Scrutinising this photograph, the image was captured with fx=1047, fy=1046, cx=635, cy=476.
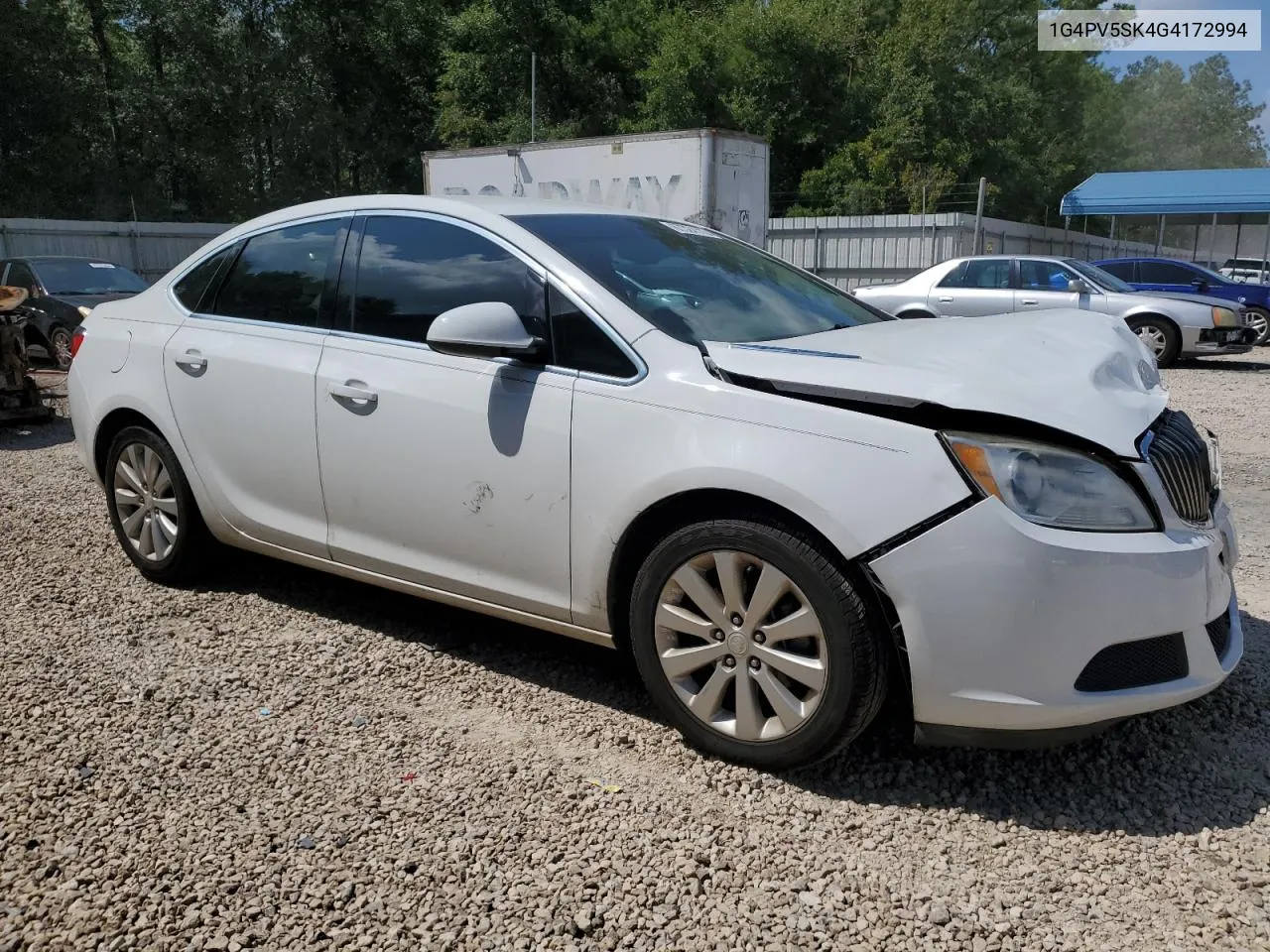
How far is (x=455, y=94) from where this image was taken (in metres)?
36.8

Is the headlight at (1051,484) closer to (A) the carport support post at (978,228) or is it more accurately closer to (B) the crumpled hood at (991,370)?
(B) the crumpled hood at (991,370)

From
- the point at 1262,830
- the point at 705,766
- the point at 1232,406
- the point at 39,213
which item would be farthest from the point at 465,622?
the point at 39,213

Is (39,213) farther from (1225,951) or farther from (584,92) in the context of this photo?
(1225,951)

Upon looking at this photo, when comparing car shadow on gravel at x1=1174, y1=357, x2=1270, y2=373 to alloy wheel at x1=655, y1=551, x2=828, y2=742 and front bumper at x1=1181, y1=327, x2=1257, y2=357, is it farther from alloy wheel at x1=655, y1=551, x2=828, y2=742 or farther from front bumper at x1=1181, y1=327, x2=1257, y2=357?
alloy wheel at x1=655, y1=551, x2=828, y2=742

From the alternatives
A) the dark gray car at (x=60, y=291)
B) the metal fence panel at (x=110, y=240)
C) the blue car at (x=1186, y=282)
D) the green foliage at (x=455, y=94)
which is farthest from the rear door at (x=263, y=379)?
the green foliage at (x=455, y=94)

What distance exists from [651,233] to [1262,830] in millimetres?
2666

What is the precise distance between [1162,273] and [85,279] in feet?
52.0

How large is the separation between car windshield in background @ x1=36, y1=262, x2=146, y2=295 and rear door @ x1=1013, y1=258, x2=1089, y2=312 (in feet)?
37.0

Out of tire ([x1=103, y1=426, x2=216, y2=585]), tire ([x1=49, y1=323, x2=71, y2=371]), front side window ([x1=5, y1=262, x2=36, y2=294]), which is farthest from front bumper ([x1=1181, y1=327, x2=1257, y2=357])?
front side window ([x1=5, y1=262, x2=36, y2=294])

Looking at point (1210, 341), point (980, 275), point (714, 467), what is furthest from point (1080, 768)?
point (1210, 341)

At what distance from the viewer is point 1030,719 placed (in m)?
2.61

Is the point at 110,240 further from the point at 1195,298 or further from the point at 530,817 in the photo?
the point at 530,817

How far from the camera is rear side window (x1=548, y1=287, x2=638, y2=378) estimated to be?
10.2ft

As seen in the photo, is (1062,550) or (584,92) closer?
(1062,550)
